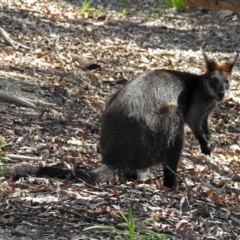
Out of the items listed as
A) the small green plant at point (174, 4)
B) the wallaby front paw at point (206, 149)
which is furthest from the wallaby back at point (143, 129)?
the small green plant at point (174, 4)

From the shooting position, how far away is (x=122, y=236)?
4.58 metres

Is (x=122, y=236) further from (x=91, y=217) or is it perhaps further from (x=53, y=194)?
(x=53, y=194)

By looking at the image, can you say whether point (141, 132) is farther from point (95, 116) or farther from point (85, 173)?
point (95, 116)

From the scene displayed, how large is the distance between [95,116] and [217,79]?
5.52 feet

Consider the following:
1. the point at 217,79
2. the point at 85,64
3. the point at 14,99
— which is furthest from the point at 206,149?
the point at 85,64

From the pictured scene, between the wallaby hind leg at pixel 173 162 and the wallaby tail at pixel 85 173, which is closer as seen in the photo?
the wallaby tail at pixel 85 173

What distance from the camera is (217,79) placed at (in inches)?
288

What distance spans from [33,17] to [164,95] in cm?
751

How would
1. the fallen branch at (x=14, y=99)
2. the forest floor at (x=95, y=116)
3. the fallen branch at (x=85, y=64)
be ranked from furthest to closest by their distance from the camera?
the fallen branch at (x=85, y=64), the fallen branch at (x=14, y=99), the forest floor at (x=95, y=116)

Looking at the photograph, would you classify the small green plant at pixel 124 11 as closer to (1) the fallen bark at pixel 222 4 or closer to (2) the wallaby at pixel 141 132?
(2) the wallaby at pixel 141 132

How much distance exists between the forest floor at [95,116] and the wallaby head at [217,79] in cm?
66

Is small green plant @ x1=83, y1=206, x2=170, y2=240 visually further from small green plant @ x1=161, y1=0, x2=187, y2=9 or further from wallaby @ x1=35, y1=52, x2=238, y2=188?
small green plant @ x1=161, y1=0, x2=187, y2=9

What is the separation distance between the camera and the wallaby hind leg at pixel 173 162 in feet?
20.3

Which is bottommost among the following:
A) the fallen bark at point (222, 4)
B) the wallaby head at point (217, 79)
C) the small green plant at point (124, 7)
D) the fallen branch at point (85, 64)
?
the fallen branch at point (85, 64)
